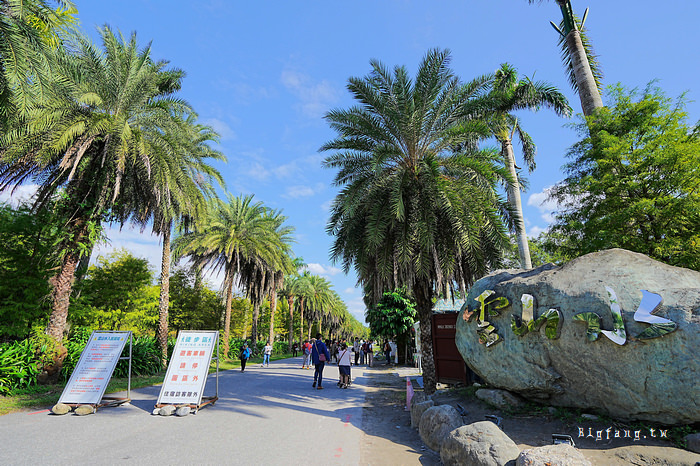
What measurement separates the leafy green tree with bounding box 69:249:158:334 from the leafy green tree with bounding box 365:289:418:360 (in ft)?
44.8

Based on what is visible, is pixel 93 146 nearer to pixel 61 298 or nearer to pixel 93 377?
pixel 61 298

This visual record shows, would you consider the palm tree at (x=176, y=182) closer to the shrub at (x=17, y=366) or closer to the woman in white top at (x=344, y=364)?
the shrub at (x=17, y=366)

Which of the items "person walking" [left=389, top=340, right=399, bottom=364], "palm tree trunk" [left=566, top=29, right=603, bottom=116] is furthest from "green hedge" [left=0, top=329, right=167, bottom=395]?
"palm tree trunk" [left=566, top=29, right=603, bottom=116]

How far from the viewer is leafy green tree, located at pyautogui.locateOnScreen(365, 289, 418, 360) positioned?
2395 centimetres

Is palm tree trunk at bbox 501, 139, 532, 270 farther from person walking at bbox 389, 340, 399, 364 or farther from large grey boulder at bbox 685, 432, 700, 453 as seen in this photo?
person walking at bbox 389, 340, 399, 364

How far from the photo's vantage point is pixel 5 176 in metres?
11.9

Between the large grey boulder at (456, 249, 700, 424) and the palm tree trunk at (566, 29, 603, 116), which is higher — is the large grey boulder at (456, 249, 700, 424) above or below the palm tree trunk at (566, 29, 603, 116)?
below

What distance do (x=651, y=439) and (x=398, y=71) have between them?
32.4ft

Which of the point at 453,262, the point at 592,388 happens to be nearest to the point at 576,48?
the point at 453,262

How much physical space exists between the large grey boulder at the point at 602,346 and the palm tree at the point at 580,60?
1088 cm

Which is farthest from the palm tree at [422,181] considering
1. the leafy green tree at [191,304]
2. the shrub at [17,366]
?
the leafy green tree at [191,304]

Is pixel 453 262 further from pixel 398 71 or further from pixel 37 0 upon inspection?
pixel 37 0

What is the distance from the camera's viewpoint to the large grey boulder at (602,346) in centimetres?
494

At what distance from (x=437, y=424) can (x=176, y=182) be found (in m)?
12.7
